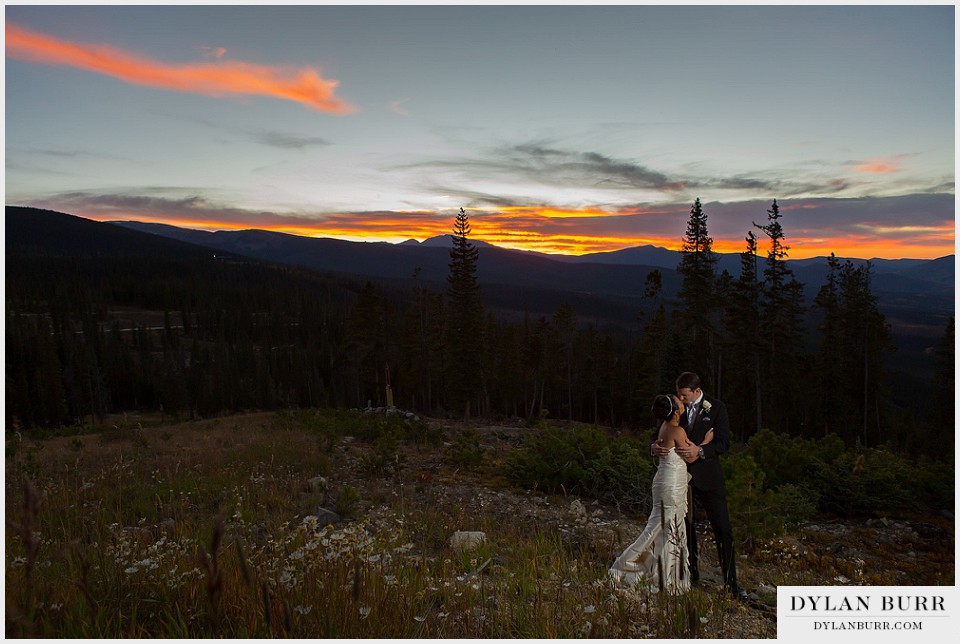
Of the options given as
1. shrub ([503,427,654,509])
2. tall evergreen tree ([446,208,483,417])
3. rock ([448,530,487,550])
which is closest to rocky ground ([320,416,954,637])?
shrub ([503,427,654,509])

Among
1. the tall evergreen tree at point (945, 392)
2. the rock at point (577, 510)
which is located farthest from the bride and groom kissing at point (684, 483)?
the tall evergreen tree at point (945, 392)

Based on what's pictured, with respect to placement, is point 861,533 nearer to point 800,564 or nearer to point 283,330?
point 800,564

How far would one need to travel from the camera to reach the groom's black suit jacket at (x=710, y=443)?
237 inches

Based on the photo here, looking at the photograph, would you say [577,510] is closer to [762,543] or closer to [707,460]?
[762,543]

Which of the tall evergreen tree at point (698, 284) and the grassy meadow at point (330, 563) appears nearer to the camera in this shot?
the grassy meadow at point (330, 563)

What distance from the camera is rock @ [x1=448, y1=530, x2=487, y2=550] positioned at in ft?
21.0

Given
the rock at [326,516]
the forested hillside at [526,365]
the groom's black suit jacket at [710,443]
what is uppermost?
the groom's black suit jacket at [710,443]

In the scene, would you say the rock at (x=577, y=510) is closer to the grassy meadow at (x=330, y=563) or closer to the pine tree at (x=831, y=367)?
the grassy meadow at (x=330, y=563)

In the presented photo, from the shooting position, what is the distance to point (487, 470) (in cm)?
1446

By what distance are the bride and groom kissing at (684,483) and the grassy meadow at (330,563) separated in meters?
0.41

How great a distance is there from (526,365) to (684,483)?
56123 millimetres

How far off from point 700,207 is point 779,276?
23.1 feet

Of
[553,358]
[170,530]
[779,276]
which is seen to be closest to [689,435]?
[170,530]

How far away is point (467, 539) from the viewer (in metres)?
6.53
